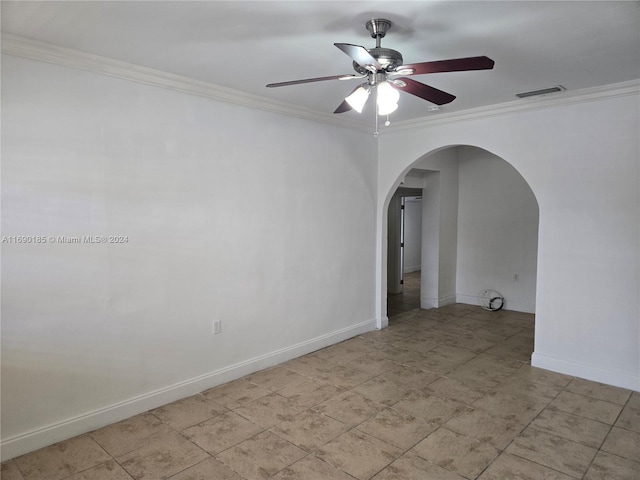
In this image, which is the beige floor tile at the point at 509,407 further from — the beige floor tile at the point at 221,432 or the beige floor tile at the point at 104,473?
the beige floor tile at the point at 104,473

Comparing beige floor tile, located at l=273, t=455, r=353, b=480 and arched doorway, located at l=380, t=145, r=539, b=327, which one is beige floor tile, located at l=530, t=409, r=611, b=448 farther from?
arched doorway, located at l=380, t=145, r=539, b=327

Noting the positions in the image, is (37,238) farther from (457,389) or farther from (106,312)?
(457,389)

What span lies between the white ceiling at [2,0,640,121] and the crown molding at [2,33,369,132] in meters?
0.08

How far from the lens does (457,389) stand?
12.2 feet

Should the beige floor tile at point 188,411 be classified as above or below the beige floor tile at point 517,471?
above

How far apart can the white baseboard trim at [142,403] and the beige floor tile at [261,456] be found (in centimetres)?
95

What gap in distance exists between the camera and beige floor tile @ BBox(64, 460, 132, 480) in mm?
2508

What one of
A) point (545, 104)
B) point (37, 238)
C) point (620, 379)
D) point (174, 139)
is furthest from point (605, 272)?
point (37, 238)

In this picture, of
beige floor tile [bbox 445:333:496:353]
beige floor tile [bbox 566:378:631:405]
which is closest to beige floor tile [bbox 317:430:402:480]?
beige floor tile [bbox 566:378:631:405]

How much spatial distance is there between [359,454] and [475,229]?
5166 mm

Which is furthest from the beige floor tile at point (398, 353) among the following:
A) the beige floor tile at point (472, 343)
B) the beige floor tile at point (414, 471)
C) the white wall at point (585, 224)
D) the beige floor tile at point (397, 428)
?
the beige floor tile at point (414, 471)

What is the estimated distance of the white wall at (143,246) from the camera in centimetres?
272

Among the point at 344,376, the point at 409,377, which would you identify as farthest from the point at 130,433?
the point at 409,377

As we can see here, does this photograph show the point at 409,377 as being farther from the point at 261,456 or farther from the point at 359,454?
the point at 261,456
